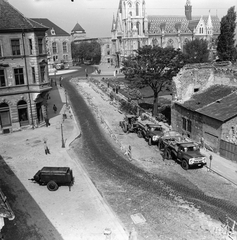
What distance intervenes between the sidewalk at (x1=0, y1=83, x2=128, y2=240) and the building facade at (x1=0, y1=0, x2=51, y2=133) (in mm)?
2440

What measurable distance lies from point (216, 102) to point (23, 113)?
22.7m

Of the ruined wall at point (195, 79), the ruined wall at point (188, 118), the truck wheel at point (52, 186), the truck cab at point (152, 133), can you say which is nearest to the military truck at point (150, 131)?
the truck cab at point (152, 133)

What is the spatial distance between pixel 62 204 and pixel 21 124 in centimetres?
1958

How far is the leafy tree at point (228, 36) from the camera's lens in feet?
225

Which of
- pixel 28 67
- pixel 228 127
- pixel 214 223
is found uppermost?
pixel 28 67

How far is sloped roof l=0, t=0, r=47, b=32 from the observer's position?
108 ft

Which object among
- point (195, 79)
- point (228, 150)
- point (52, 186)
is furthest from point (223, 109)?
point (52, 186)

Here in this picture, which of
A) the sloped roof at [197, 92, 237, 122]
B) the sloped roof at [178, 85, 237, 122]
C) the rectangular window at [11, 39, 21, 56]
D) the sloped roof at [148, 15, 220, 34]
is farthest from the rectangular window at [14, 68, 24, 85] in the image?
the sloped roof at [148, 15, 220, 34]

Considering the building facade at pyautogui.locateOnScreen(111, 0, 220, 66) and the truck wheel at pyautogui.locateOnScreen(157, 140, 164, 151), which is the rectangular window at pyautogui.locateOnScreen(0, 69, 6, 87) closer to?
the truck wheel at pyautogui.locateOnScreen(157, 140, 164, 151)

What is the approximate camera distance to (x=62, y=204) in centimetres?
1848

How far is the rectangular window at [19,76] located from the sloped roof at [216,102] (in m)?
19.3

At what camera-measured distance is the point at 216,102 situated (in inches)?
1157

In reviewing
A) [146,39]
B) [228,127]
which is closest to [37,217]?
[228,127]

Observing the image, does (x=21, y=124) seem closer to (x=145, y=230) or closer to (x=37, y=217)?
(x=37, y=217)
